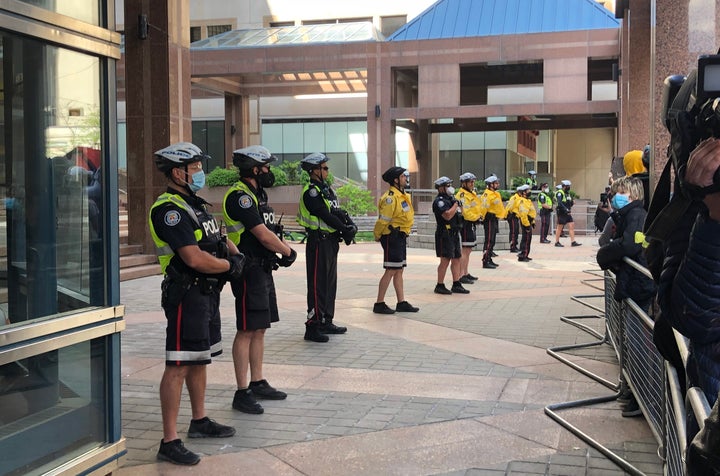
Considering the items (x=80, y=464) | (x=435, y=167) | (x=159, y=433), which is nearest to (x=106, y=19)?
(x=80, y=464)

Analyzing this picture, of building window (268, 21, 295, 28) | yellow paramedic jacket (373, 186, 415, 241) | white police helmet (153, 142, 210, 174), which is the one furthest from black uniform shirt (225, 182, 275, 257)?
building window (268, 21, 295, 28)

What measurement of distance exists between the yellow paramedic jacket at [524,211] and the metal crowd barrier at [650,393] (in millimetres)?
10858

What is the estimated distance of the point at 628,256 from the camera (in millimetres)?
5836

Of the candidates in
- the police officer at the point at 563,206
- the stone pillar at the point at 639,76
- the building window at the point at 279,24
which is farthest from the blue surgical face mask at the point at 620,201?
the building window at the point at 279,24

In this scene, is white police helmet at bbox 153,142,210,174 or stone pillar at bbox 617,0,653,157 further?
stone pillar at bbox 617,0,653,157

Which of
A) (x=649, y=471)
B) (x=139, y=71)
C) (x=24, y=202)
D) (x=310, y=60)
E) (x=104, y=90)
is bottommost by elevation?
(x=649, y=471)

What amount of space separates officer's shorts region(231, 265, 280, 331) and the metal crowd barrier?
86.7 inches

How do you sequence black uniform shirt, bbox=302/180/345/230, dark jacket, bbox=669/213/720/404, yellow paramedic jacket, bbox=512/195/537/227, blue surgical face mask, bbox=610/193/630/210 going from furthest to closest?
yellow paramedic jacket, bbox=512/195/537/227 → black uniform shirt, bbox=302/180/345/230 → blue surgical face mask, bbox=610/193/630/210 → dark jacket, bbox=669/213/720/404

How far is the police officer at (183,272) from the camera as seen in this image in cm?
455

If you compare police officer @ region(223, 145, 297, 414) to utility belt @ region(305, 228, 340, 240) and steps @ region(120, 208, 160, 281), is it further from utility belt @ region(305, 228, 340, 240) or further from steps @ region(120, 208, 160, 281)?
steps @ region(120, 208, 160, 281)

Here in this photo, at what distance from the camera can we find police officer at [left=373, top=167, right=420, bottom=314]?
9.95 m

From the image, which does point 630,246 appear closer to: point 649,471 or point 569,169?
point 649,471

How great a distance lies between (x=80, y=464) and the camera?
389 cm

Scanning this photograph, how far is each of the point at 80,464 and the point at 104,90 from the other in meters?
1.95
